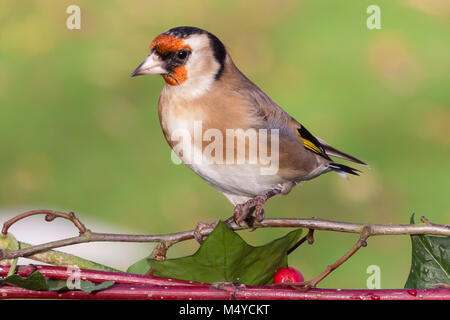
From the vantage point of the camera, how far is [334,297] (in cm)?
79

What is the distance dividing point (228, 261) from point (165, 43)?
704 mm

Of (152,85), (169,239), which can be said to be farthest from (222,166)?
(152,85)

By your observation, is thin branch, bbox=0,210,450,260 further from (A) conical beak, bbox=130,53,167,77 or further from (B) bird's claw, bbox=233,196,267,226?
(A) conical beak, bbox=130,53,167,77

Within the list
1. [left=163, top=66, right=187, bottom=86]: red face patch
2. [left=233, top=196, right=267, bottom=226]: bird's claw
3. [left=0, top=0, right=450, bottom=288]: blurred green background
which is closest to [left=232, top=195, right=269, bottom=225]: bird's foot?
[left=233, top=196, right=267, bottom=226]: bird's claw

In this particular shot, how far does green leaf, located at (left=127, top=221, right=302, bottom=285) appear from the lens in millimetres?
829

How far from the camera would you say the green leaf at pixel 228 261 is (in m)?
0.83

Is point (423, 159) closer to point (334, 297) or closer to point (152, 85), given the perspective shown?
point (152, 85)

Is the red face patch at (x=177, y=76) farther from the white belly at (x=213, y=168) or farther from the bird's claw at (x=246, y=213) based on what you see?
the bird's claw at (x=246, y=213)

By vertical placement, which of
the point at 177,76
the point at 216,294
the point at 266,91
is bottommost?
the point at 216,294

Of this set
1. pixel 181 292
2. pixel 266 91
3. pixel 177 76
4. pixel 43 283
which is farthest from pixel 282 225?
pixel 266 91

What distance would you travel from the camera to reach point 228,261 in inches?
33.1

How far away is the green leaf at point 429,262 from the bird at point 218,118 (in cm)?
65

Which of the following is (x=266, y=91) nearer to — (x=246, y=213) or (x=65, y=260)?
(x=246, y=213)

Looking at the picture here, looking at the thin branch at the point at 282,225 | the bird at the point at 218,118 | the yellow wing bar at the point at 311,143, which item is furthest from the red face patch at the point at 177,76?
the thin branch at the point at 282,225
